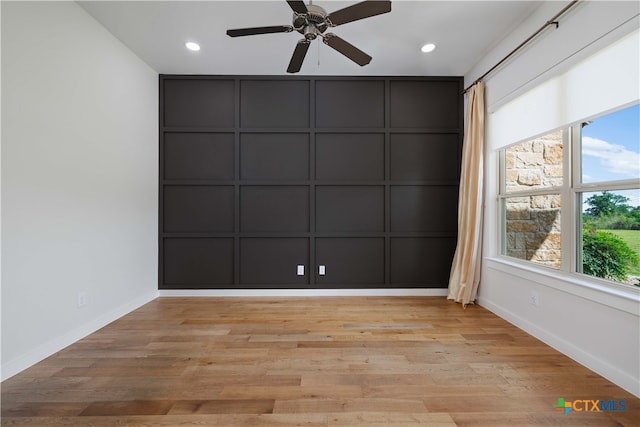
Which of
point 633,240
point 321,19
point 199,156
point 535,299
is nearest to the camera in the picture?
point 633,240

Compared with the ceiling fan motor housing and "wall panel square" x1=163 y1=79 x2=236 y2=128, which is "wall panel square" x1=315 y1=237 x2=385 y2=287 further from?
the ceiling fan motor housing

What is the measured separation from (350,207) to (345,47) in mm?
1955

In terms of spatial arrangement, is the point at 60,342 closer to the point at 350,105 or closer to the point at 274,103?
the point at 274,103

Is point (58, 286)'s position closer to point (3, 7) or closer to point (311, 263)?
point (3, 7)

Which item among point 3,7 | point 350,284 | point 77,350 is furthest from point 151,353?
point 3,7

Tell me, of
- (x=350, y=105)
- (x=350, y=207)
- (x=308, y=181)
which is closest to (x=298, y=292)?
(x=350, y=207)

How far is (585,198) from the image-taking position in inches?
86.4

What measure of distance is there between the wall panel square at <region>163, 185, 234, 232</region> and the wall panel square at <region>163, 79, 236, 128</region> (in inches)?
34.3

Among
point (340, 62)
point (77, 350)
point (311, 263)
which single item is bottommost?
point (77, 350)

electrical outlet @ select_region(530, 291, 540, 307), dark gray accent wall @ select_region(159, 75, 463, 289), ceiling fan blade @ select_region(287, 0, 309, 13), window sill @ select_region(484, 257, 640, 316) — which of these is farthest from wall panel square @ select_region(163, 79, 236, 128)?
electrical outlet @ select_region(530, 291, 540, 307)

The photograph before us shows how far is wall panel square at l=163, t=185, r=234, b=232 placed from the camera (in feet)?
12.3

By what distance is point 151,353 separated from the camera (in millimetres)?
2256

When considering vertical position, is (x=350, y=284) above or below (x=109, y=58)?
below

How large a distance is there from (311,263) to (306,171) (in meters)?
1.23
